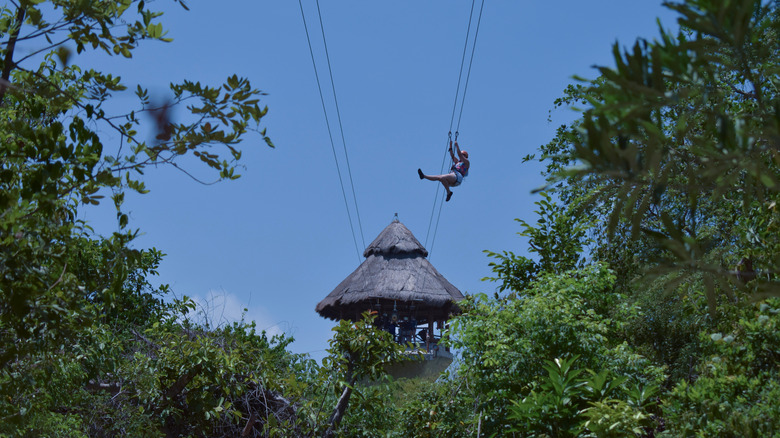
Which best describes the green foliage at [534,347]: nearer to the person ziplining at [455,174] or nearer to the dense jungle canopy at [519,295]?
the dense jungle canopy at [519,295]

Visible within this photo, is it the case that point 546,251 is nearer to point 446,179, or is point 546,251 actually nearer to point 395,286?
point 446,179

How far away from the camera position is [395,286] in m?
18.9

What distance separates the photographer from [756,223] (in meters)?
5.64

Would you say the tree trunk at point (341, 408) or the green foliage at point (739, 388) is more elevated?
the tree trunk at point (341, 408)

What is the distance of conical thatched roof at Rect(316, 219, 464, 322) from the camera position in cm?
1878

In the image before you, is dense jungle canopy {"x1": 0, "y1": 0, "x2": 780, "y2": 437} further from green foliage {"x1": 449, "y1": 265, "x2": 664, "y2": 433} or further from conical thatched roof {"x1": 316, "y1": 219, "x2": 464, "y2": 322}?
conical thatched roof {"x1": 316, "y1": 219, "x2": 464, "y2": 322}

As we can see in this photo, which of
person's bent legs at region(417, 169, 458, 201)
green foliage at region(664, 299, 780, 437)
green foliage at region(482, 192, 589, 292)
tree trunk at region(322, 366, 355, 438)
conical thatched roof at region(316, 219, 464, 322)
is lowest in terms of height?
green foliage at region(664, 299, 780, 437)

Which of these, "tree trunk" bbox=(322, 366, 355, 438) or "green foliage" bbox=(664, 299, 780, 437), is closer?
"green foliage" bbox=(664, 299, 780, 437)

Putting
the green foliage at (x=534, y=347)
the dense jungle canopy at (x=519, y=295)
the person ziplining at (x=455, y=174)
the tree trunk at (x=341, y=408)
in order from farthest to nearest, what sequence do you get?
the person ziplining at (x=455, y=174) < the tree trunk at (x=341, y=408) < the green foliage at (x=534, y=347) < the dense jungle canopy at (x=519, y=295)

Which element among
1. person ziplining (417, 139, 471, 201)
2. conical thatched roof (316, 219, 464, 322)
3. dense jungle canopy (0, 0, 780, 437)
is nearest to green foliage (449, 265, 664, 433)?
dense jungle canopy (0, 0, 780, 437)

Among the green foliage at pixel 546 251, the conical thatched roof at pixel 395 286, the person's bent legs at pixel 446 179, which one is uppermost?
the conical thatched roof at pixel 395 286

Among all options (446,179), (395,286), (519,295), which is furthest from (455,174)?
(395,286)

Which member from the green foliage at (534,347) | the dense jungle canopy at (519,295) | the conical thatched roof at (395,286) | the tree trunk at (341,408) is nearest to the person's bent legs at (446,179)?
the dense jungle canopy at (519,295)

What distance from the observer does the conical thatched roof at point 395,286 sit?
61.6 ft
